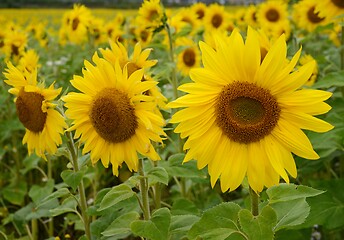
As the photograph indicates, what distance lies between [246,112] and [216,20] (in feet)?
13.9

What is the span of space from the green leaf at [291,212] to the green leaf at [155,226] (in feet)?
1.21

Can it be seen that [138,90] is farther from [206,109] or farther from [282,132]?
[282,132]

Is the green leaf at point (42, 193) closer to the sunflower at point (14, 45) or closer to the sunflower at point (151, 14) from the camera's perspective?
the sunflower at point (151, 14)

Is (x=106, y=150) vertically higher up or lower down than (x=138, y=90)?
lower down

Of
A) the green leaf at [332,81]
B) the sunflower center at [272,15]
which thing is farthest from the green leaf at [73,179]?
the sunflower center at [272,15]

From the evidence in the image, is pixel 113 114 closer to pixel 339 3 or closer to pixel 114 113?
pixel 114 113

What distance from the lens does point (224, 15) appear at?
5.73 meters

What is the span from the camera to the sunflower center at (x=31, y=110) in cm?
212

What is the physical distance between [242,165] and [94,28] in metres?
4.19

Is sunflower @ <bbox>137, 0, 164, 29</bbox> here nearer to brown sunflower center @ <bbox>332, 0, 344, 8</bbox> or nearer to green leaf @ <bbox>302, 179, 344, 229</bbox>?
brown sunflower center @ <bbox>332, 0, 344, 8</bbox>

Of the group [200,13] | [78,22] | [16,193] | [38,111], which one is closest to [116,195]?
[38,111]

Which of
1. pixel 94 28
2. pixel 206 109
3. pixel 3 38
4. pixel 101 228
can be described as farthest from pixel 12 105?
pixel 206 109

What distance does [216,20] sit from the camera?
18.7 feet

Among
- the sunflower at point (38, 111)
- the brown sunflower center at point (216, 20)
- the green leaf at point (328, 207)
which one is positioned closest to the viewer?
the sunflower at point (38, 111)
